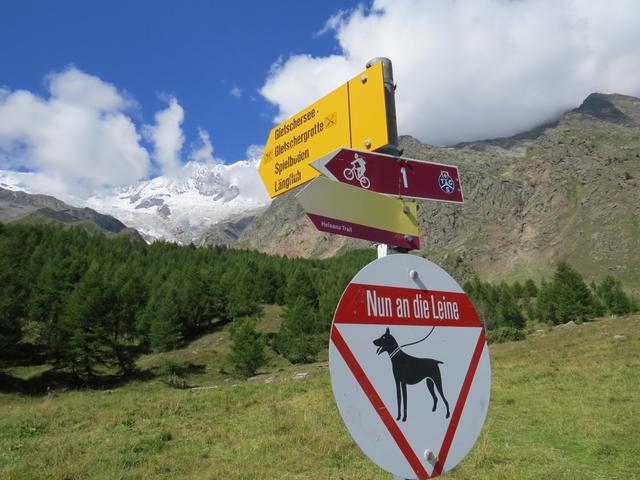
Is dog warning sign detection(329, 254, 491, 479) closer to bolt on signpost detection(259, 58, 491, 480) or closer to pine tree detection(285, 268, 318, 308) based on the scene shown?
bolt on signpost detection(259, 58, 491, 480)

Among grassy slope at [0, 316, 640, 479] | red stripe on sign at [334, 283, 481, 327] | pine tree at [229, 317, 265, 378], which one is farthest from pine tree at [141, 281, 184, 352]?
red stripe on sign at [334, 283, 481, 327]

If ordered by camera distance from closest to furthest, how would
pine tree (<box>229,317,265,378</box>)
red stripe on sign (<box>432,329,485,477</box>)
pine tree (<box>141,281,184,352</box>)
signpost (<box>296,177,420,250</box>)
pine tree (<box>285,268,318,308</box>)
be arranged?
red stripe on sign (<box>432,329,485,477</box>)
signpost (<box>296,177,420,250</box>)
pine tree (<box>229,317,265,378</box>)
pine tree (<box>141,281,184,352</box>)
pine tree (<box>285,268,318,308</box>)

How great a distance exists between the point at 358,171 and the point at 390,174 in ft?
1.10

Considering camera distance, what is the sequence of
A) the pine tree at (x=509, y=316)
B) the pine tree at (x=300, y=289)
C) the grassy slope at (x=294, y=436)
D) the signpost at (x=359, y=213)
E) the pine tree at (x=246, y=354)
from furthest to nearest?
the pine tree at (x=300, y=289)
the pine tree at (x=509, y=316)
the pine tree at (x=246, y=354)
the grassy slope at (x=294, y=436)
the signpost at (x=359, y=213)

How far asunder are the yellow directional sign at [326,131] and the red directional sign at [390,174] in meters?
0.28

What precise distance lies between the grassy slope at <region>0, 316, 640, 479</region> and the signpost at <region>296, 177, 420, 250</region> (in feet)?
17.8

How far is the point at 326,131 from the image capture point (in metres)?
4.33

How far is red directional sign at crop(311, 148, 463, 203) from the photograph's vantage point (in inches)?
127

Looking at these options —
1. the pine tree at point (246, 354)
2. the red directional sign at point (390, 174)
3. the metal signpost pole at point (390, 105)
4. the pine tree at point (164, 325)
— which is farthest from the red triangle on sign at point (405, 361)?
the pine tree at point (164, 325)

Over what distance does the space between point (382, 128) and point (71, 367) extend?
4502 cm

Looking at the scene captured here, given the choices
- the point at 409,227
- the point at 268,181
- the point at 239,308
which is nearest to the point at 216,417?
the point at 268,181

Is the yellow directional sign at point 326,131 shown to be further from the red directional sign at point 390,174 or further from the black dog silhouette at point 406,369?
the black dog silhouette at point 406,369

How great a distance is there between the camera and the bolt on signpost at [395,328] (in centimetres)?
237

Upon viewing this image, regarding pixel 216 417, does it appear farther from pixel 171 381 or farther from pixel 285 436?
pixel 171 381
